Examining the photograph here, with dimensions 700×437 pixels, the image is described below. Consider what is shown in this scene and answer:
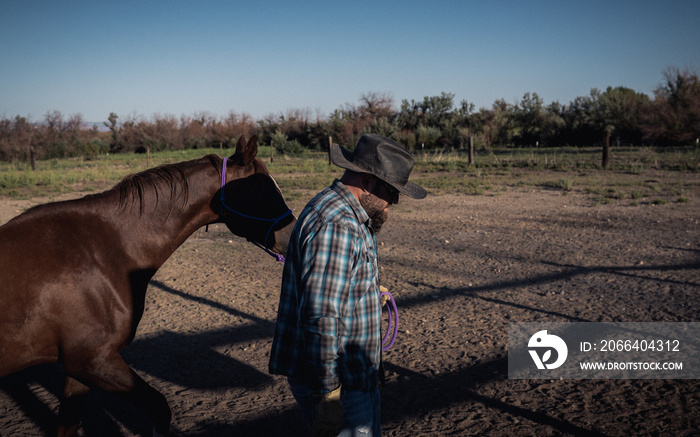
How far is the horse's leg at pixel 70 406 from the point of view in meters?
2.93

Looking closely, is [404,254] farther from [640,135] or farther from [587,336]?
[640,135]

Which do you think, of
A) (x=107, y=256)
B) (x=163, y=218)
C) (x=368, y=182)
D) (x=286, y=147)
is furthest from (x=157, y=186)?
(x=286, y=147)

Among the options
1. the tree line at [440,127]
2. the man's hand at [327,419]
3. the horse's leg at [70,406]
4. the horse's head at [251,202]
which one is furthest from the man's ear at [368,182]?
the tree line at [440,127]

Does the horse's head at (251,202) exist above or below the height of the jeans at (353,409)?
above

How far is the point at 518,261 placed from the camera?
7.04m

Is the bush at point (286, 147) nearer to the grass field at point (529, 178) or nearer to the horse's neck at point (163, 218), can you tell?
the grass field at point (529, 178)

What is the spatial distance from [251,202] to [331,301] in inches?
59.3

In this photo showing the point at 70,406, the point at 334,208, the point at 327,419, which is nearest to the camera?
the point at 327,419

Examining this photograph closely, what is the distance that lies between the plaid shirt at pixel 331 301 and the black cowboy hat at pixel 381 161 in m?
0.12

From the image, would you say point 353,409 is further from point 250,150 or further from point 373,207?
point 250,150

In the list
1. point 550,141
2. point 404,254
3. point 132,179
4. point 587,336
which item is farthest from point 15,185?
point 550,141

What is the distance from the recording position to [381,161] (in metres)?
1.98

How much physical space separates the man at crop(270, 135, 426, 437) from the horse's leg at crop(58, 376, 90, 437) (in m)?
1.74

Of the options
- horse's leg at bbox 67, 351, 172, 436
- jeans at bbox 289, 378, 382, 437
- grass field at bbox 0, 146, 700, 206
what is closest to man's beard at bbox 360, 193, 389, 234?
jeans at bbox 289, 378, 382, 437
